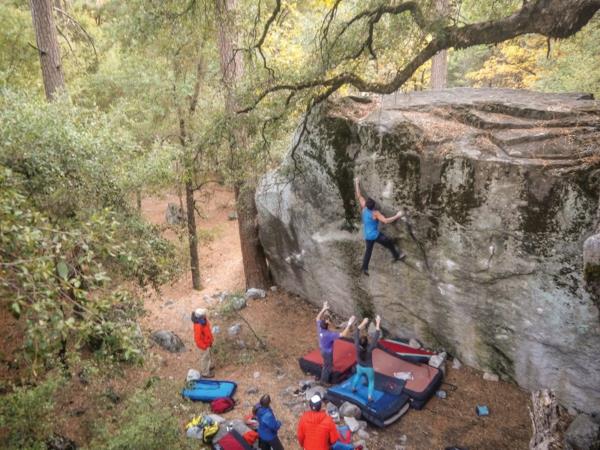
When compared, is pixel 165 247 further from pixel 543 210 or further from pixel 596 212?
pixel 596 212

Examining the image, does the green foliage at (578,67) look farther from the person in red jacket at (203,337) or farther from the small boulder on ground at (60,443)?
the small boulder on ground at (60,443)

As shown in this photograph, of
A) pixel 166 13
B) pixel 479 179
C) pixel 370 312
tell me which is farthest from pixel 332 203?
pixel 166 13

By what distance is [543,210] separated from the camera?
25.1 feet

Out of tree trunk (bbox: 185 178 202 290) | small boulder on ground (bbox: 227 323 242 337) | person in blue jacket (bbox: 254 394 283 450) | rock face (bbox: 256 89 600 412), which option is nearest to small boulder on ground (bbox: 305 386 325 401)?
person in blue jacket (bbox: 254 394 283 450)

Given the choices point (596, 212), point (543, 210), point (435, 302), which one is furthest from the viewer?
point (435, 302)

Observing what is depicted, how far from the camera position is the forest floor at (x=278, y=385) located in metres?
7.81

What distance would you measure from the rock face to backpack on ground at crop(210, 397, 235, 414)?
4131 mm

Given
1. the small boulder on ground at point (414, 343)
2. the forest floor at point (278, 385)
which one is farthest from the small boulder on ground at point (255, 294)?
the small boulder on ground at point (414, 343)

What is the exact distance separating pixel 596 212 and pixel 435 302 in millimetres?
3651

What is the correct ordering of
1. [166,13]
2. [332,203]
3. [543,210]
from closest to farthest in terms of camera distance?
[543,210], [166,13], [332,203]

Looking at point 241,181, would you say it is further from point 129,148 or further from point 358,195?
→ point 129,148

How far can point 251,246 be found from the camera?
1385 centimetres

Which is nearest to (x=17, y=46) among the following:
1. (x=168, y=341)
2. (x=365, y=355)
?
(x=168, y=341)

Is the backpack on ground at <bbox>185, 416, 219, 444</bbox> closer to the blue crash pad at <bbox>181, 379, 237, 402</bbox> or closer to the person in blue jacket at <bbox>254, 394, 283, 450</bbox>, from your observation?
the blue crash pad at <bbox>181, 379, 237, 402</bbox>
